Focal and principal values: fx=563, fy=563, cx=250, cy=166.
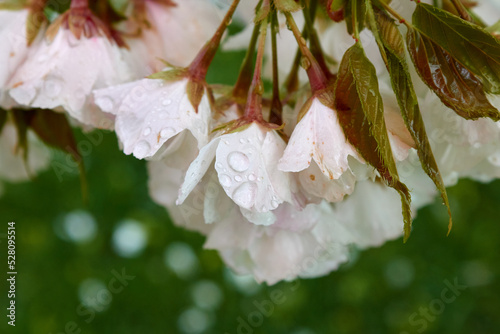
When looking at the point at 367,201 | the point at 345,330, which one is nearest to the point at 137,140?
the point at 367,201

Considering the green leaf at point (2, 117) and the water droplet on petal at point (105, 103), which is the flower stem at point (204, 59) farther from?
the green leaf at point (2, 117)

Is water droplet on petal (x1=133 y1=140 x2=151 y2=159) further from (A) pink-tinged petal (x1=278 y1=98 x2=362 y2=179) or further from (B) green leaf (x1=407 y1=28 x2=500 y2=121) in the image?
(B) green leaf (x1=407 y1=28 x2=500 y2=121)

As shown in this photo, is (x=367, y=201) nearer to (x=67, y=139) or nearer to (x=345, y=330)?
(x=67, y=139)

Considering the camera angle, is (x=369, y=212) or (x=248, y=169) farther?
(x=369, y=212)

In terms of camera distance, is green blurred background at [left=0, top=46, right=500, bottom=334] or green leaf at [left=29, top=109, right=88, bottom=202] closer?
green leaf at [left=29, top=109, right=88, bottom=202]

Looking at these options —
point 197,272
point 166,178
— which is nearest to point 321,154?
point 166,178

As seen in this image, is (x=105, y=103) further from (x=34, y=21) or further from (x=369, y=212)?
(x=369, y=212)

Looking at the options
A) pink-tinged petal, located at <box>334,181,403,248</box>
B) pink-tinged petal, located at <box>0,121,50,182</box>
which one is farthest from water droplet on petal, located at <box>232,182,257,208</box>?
pink-tinged petal, located at <box>0,121,50,182</box>
